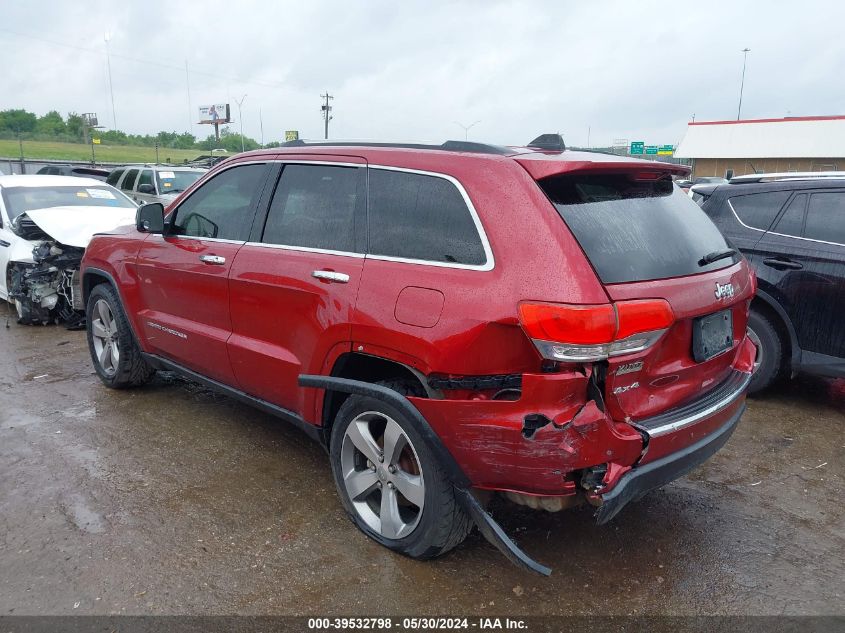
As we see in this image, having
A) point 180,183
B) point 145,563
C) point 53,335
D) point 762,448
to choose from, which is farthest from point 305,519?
point 180,183

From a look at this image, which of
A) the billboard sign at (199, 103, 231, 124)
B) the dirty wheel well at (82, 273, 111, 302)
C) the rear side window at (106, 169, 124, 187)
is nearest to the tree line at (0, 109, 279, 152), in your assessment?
the billboard sign at (199, 103, 231, 124)

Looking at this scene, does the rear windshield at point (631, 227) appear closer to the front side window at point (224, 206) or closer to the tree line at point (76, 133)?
the front side window at point (224, 206)

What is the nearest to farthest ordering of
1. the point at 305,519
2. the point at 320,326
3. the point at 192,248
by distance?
the point at 320,326, the point at 305,519, the point at 192,248

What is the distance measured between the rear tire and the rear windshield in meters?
2.18

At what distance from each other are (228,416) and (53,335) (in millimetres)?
3583

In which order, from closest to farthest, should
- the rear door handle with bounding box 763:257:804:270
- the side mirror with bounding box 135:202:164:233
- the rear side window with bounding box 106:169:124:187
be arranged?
the side mirror with bounding box 135:202:164:233 → the rear door handle with bounding box 763:257:804:270 → the rear side window with bounding box 106:169:124:187

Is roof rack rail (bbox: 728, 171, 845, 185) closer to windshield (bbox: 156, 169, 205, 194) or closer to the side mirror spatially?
the side mirror

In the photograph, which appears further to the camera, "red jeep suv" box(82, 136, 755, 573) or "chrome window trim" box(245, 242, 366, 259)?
"chrome window trim" box(245, 242, 366, 259)

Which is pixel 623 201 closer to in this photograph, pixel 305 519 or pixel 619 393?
pixel 619 393

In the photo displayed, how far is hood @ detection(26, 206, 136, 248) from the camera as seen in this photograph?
7188mm

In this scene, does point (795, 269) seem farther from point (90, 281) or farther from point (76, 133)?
point (76, 133)

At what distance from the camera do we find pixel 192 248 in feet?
13.7

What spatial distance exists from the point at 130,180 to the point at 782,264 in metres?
13.9

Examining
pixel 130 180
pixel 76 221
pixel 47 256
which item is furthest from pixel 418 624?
pixel 130 180
